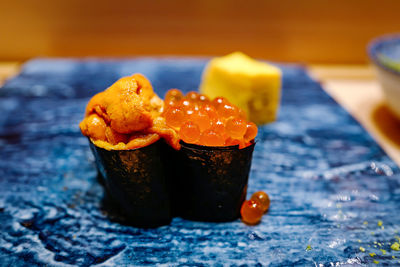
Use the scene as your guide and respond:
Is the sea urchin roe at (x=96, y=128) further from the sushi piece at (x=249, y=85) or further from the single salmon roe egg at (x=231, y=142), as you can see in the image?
the sushi piece at (x=249, y=85)

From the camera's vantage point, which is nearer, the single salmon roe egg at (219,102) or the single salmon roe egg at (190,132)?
the single salmon roe egg at (190,132)

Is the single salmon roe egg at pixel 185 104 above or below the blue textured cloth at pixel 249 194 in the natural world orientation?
above

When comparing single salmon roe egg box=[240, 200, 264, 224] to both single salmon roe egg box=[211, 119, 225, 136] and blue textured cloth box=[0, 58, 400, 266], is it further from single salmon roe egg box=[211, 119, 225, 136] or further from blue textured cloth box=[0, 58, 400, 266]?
single salmon roe egg box=[211, 119, 225, 136]

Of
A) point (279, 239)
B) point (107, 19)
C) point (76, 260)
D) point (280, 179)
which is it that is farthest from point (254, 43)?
point (76, 260)

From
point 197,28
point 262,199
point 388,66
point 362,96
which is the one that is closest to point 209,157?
point 262,199

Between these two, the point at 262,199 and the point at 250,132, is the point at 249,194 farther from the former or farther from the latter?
the point at 250,132

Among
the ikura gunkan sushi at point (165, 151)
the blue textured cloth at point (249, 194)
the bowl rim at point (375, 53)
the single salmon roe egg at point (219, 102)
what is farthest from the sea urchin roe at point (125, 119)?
the bowl rim at point (375, 53)
